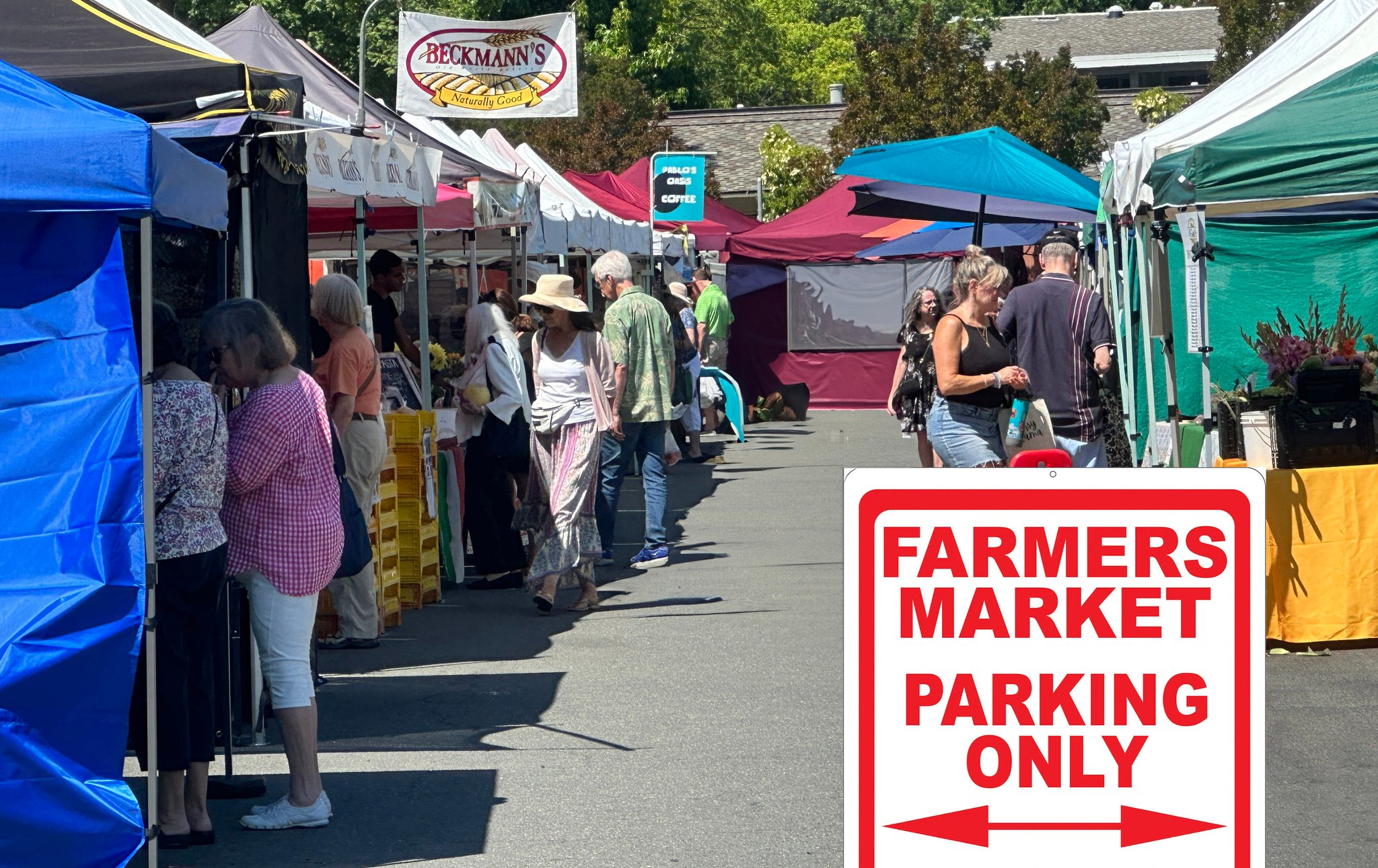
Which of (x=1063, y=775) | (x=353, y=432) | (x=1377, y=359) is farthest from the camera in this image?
(x=1377, y=359)

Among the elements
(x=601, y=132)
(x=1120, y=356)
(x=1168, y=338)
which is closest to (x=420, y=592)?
(x=1168, y=338)

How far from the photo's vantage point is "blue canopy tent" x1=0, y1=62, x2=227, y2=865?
4.21 metres

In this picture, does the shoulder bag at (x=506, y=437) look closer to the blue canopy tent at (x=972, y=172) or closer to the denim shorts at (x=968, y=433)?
the denim shorts at (x=968, y=433)

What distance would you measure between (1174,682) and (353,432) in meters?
5.77

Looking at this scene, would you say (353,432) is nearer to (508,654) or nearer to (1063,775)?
(508,654)

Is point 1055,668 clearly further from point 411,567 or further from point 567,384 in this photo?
point 411,567

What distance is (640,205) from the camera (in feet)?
72.9

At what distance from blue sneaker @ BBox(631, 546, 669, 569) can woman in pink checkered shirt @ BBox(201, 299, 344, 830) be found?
18.8ft

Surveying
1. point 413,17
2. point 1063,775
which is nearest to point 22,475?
point 1063,775

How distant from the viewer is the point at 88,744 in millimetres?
4301

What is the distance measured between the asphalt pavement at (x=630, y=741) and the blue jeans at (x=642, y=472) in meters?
0.55

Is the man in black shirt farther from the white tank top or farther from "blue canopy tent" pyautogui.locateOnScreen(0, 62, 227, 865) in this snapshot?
"blue canopy tent" pyautogui.locateOnScreen(0, 62, 227, 865)

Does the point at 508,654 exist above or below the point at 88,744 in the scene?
below

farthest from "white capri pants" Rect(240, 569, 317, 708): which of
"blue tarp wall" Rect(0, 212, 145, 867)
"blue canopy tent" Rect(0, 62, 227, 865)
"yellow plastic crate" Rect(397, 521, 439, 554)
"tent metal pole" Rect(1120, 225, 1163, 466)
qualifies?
"tent metal pole" Rect(1120, 225, 1163, 466)
